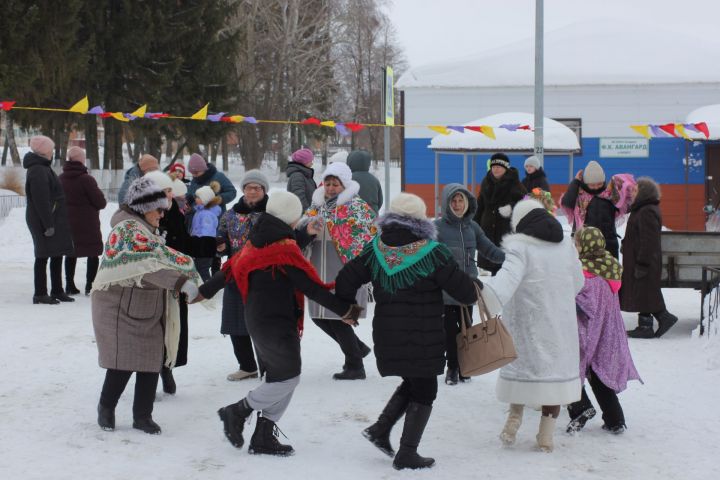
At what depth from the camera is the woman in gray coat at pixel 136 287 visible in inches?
217

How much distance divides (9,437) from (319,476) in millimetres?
1978

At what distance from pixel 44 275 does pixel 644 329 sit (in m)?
6.58

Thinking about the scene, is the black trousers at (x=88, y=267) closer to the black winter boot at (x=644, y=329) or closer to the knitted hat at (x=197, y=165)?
the knitted hat at (x=197, y=165)

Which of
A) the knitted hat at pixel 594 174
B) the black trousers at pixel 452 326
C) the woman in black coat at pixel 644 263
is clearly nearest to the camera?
the black trousers at pixel 452 326

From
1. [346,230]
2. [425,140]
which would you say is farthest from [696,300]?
[425,140]

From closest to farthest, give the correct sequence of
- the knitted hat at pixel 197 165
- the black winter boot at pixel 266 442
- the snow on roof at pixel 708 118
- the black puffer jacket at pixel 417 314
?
1. the black puffer jacket at pixel 417 314
2. the black winter boot at pixel 266 442
3. the knitted hat at pixel 197 165
4. the snow on roof at pixel 708 118

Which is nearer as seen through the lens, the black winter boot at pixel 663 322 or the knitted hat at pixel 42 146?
the black winter boot at pixel 663 322

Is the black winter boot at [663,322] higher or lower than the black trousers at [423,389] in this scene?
lower

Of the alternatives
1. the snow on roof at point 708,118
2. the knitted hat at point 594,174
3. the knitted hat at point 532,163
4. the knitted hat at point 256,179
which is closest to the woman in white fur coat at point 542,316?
the knitted hat at point 256,179

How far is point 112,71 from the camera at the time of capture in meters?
28.0

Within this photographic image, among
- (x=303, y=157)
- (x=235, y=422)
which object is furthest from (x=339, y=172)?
(x=303, y=157)

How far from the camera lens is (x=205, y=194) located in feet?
30.1

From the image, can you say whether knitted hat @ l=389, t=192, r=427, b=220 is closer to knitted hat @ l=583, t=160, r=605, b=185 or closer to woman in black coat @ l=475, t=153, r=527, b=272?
knitted hat @ l=583, t=160, r=605, b=185

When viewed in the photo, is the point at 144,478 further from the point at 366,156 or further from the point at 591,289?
the point at 366,156
